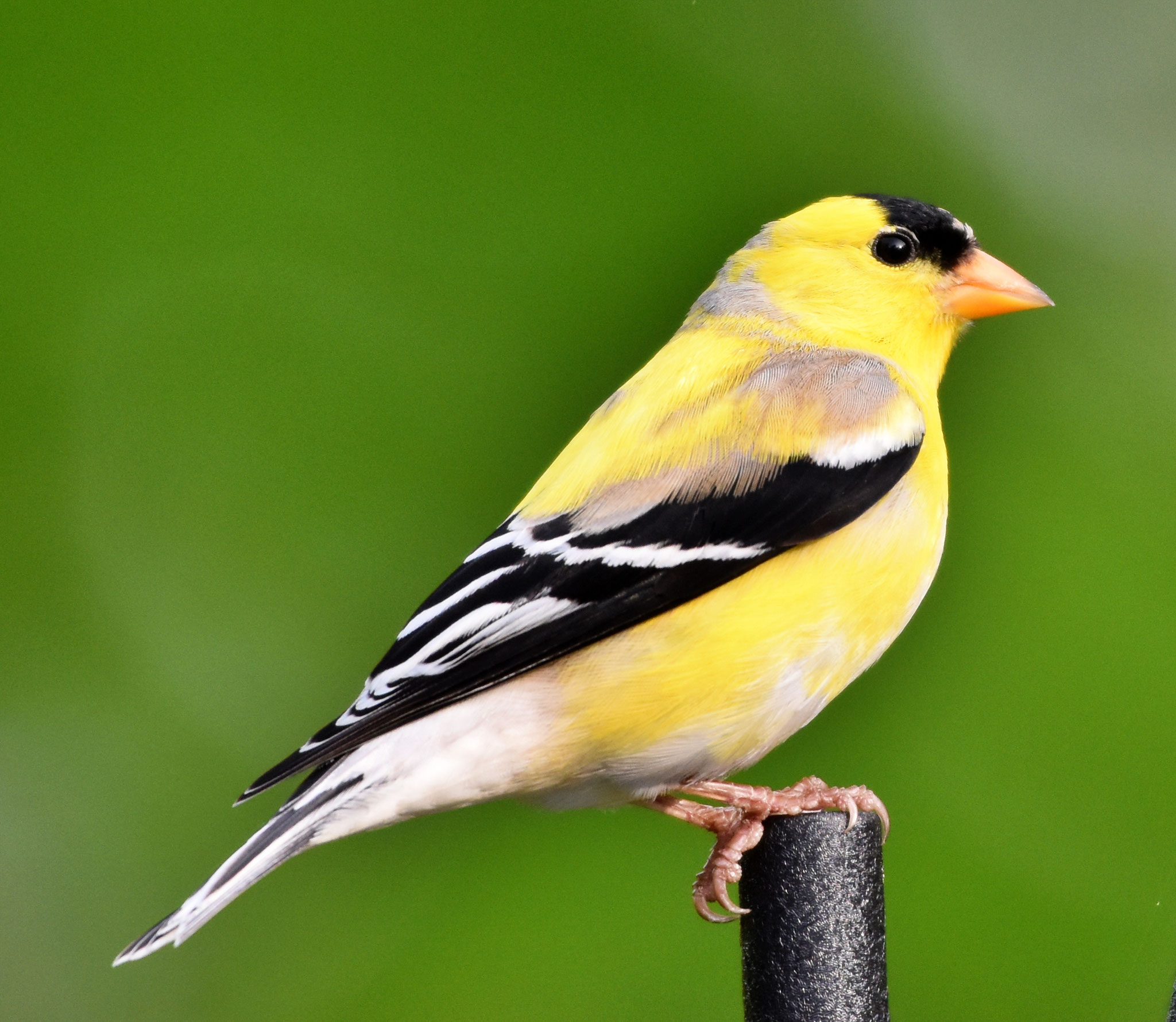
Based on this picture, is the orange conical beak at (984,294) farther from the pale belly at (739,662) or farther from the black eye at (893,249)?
the pale belly at (739,662)

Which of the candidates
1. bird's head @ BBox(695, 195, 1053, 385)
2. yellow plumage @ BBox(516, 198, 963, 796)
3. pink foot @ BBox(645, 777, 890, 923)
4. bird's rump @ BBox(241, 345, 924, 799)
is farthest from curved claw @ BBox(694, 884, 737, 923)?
bird's head @ BBox(695, 195, 1053, 385)

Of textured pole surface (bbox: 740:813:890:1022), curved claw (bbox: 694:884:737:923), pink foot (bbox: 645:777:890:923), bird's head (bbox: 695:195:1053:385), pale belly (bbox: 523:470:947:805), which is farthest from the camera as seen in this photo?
bird's head (bbox: 695:195:1053:385)

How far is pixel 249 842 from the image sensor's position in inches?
81.4

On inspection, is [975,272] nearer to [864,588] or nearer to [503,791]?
[864,588]

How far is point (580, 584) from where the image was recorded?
2.21 m

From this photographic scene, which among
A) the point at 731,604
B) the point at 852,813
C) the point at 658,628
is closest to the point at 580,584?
the point at 658,628

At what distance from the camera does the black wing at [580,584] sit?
2170mm

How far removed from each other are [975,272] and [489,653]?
1.47 m

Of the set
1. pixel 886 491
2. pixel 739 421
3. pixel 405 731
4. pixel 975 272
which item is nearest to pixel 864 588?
pixel 886 491

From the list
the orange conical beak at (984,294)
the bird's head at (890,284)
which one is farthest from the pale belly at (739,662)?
the orange conical beak at (984,294)

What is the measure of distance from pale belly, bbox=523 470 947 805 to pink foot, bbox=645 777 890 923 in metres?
0.10

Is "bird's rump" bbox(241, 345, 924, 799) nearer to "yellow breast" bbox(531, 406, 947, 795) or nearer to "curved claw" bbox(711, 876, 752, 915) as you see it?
"yellow breast" bbox(531, 406, 947, 795)

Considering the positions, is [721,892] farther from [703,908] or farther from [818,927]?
[818,927]

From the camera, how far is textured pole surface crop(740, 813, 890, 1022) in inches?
66.9
